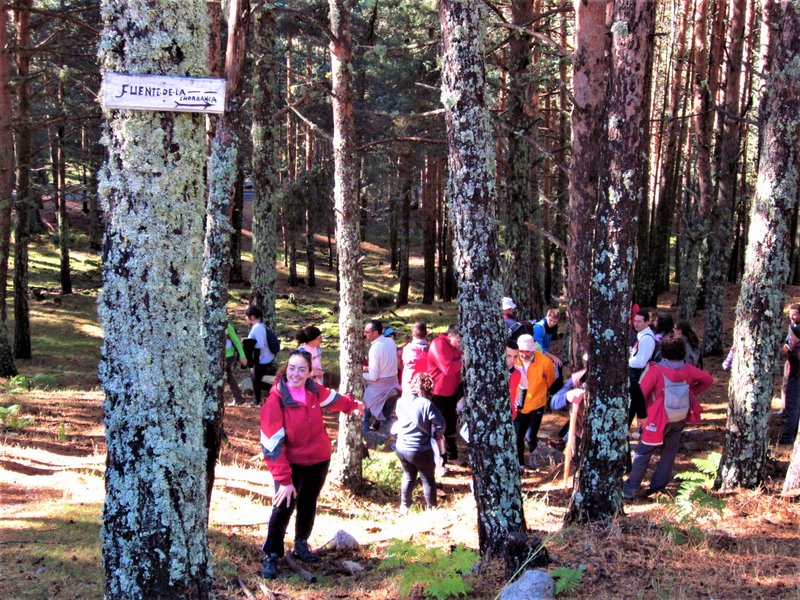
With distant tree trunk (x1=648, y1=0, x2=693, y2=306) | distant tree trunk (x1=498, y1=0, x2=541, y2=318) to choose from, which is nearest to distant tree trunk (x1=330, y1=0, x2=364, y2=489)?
distant tree trunk (x1=498, y1=0, x2=541, y2=318)

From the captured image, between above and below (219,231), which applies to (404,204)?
above

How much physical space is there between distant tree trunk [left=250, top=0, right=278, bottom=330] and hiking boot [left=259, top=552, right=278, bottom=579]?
1035 centimetres

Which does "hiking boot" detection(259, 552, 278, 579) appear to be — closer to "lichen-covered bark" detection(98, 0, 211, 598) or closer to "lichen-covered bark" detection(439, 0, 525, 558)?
"lichen-covered bark" detection(439, 0, 525, 558)

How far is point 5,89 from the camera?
645 inches

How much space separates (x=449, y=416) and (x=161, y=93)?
8.37m

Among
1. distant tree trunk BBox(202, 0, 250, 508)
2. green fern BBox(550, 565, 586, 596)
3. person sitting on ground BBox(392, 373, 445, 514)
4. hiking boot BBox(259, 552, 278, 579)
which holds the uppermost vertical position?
distant tree trunk BBox(202, 0, 250, 508)

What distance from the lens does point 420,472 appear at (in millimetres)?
9008

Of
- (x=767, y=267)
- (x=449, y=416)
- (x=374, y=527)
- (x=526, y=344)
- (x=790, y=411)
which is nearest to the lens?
(x=767, y=267)

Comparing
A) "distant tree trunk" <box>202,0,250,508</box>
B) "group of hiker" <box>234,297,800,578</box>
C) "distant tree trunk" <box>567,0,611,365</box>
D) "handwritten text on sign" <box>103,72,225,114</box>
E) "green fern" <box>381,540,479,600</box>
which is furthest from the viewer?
"distant tree trunk" <box>567,0,611,365</box>

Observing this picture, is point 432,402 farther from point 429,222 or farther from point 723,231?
point 429,222

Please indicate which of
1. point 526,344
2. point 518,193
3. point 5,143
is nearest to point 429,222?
point 518,193

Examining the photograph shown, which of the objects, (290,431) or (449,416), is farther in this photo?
(449,416)

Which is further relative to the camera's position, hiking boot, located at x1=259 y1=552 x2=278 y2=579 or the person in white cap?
the person in white cap

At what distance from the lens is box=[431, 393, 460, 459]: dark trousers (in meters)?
11.1
